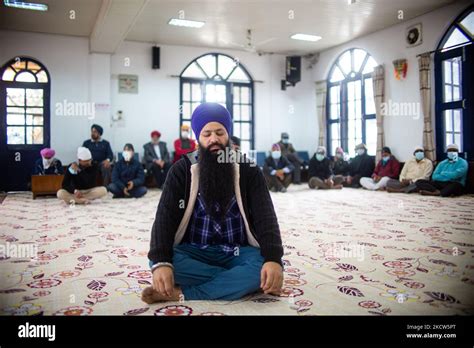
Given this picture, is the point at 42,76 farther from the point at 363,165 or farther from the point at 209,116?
the point at 209,116

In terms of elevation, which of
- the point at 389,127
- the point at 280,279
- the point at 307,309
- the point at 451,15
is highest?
the point at 451,15

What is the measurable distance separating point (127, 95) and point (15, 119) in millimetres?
2414

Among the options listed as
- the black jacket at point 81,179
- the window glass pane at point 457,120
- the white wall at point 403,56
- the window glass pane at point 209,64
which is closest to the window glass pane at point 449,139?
the window glass pane at point 457,120

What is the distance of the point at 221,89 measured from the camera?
10.1 meters

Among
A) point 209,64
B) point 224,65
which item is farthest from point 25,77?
point 224,65

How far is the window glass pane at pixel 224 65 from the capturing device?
33.0 ft

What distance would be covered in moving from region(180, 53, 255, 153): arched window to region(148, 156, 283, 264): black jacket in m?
8.06

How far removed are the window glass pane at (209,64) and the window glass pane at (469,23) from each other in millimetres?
5559

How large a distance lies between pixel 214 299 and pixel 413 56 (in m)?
7.72

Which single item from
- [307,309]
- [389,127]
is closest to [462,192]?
[389,127]

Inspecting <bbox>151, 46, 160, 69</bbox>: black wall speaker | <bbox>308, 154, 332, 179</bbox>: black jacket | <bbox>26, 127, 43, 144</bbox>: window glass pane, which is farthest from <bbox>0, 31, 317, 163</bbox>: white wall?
<bbox>308, 154, 332, 179</bbox>: black jacket
